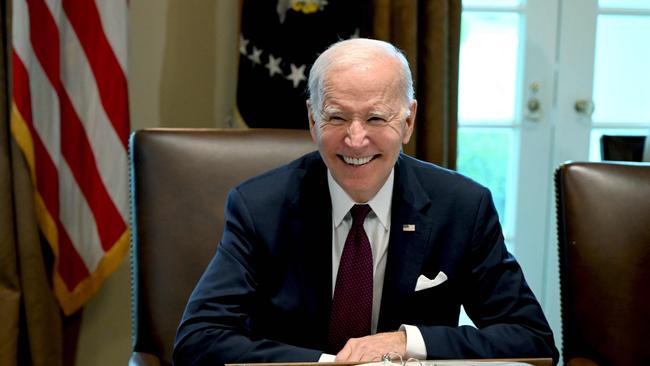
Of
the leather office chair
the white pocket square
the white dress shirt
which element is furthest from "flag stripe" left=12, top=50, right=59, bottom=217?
the white pocket square

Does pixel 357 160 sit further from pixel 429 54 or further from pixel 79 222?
pixel 79 222

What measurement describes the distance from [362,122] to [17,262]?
1524mm

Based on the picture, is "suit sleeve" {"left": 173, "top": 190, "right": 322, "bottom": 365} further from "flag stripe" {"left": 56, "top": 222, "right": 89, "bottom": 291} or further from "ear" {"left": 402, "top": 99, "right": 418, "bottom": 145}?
"flag stripe" {"left": 56, "top": 222, "right": 89, "bottom": 291}

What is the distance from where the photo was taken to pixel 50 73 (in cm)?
245

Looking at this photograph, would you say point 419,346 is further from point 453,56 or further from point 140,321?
point 453,56

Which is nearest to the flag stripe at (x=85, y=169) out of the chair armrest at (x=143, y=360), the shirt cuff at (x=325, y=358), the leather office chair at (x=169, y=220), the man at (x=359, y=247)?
the leather office chair at (x=169, y=220)

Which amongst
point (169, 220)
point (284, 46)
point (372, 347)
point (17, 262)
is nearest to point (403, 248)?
point (372, 347)

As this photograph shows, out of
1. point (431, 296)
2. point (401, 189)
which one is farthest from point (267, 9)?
point (431, 296)

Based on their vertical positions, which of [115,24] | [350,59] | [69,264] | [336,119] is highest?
[115,24]

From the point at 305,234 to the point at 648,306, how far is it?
76cm

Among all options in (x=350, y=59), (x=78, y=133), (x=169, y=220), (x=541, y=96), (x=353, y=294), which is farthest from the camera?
(x=541, y=96)

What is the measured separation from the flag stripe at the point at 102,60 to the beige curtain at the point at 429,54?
87 centimetres

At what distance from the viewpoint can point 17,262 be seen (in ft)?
8.11

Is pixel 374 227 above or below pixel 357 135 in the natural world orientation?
below
